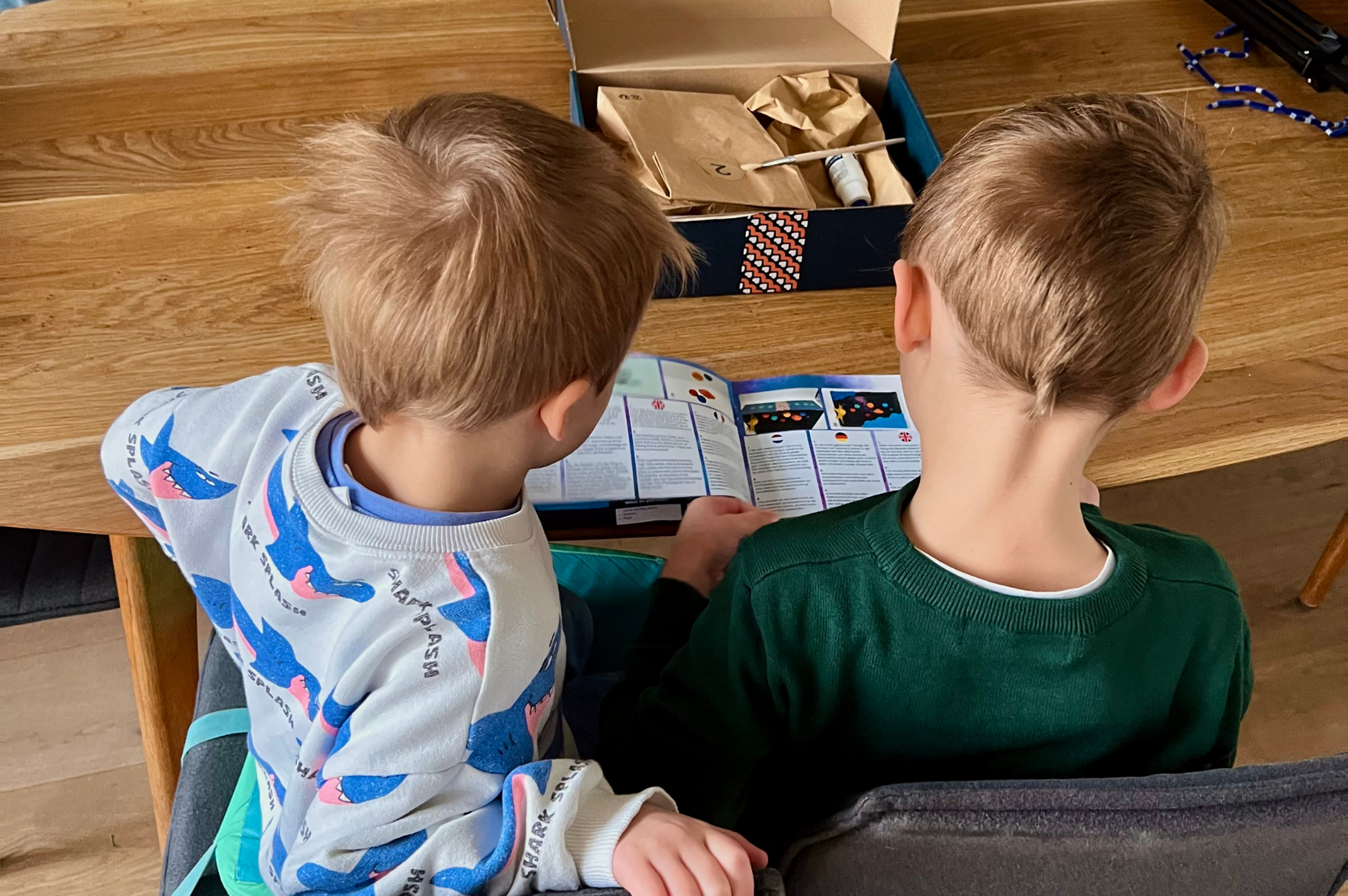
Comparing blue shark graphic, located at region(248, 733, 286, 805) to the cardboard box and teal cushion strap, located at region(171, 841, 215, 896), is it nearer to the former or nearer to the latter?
teal cushion strap, located at region(171, 841, 215, 896)

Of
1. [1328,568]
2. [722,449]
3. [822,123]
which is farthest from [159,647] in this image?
[1328,568]

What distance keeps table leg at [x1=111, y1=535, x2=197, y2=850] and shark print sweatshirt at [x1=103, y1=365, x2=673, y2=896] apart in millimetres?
341

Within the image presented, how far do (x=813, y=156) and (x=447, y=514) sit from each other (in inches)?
27.7

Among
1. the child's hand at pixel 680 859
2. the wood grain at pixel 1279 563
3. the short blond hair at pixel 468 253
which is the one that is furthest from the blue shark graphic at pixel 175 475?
the wood grain at pixel 1279 563

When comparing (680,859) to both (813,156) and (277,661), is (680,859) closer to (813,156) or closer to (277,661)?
(277,661)

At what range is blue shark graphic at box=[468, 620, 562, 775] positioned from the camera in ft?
2.30

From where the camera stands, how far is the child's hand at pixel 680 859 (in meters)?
0.62

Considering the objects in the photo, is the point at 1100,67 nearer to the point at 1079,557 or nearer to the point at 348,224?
the point at 1079,557

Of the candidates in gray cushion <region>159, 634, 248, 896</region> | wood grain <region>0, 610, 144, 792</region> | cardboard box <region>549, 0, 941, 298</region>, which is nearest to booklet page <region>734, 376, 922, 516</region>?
cardboard box <region>549, 0, 941, 298</region>

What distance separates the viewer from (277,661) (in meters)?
Answer: 0.79

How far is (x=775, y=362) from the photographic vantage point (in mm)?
1138

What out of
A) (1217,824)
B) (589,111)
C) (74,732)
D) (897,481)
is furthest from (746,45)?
(74,732)

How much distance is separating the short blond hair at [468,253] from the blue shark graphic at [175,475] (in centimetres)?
19

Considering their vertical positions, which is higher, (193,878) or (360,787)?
(360,787)
